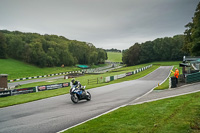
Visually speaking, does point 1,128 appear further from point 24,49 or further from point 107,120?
point 24,49

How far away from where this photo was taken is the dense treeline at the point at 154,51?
99106 mm

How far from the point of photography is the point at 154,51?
104562 mm

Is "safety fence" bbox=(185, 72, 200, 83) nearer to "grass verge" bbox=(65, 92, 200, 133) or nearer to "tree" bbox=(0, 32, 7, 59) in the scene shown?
"grass verge" bbox=(65, 92, 200, 133)

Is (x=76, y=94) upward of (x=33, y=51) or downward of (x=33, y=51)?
downward

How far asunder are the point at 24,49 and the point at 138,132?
87271 mm

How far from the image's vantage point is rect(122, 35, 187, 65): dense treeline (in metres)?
99.1

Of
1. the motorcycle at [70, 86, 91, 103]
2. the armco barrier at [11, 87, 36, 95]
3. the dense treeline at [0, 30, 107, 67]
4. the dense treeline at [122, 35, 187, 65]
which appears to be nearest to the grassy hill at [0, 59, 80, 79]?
the dense treeline at [0, 30, 107, 67]

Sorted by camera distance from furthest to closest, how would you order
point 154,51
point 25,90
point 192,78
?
point 154,51 < point 25,90 < point 192,78

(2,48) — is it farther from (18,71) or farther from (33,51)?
(18,71)

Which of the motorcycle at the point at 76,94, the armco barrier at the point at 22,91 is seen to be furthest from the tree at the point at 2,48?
the motorcycle at the point at 76,94

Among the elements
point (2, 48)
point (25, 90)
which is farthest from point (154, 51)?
point (25, 90)

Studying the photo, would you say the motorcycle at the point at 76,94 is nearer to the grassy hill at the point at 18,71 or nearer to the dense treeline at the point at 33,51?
the grassy hill at the point at 18,71

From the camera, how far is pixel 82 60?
122m

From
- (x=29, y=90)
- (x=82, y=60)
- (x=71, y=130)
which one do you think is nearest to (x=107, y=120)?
(x=71, y=130)
